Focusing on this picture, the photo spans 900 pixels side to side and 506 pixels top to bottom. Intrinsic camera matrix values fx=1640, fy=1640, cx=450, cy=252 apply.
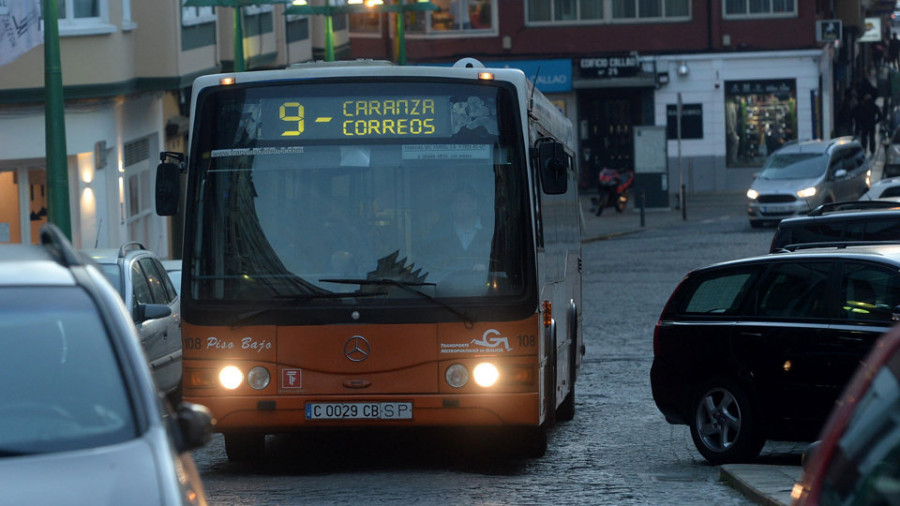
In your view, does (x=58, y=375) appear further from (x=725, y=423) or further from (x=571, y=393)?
(x=571, y=393)

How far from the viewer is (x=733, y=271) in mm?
11266

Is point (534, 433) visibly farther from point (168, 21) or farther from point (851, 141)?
point (851, 141)

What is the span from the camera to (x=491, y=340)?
1039cm

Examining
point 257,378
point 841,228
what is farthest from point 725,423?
point 841,228

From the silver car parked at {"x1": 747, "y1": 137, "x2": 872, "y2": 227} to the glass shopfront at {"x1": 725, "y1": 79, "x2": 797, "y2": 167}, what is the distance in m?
10.9

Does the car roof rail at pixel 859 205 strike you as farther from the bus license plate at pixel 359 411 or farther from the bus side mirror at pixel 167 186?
the bus side mirror at pixel 167 186

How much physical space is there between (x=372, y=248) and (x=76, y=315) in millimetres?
5247

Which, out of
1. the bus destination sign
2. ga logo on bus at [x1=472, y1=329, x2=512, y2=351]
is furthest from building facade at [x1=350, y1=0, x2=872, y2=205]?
ga logo on bus at [x1=472, y1=329, x2=512, y2=351]

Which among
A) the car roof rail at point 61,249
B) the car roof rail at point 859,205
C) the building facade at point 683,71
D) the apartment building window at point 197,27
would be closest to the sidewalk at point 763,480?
the car roof rail at point 61,249

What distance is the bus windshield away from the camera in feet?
34.1

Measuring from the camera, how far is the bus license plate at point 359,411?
10.4m

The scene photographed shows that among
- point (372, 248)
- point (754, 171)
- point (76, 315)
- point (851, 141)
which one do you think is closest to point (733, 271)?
point (372, 248)

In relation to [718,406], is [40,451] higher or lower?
higher

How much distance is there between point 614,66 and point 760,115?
485 centimetres
